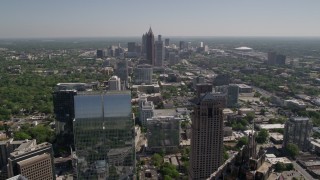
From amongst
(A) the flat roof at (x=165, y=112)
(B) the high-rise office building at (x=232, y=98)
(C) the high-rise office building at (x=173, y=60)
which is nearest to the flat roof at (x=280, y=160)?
(A) the flat roof at (x=165, y=112)

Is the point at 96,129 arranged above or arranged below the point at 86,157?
above

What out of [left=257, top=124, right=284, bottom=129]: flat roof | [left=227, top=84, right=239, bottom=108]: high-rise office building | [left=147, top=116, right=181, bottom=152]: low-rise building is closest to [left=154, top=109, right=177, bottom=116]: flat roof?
[left=227, top=84, right=239, bottom=108]: high-rise office building

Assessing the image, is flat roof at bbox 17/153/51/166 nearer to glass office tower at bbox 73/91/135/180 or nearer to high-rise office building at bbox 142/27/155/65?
glass office tower at bbox 73/91/135/180

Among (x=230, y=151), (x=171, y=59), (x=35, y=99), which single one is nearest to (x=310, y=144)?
(x=230, y=151)

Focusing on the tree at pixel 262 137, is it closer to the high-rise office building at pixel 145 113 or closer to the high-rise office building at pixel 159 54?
the high-rise office building at pixel 145 113

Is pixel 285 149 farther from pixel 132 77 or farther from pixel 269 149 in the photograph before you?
pixel 132 77
